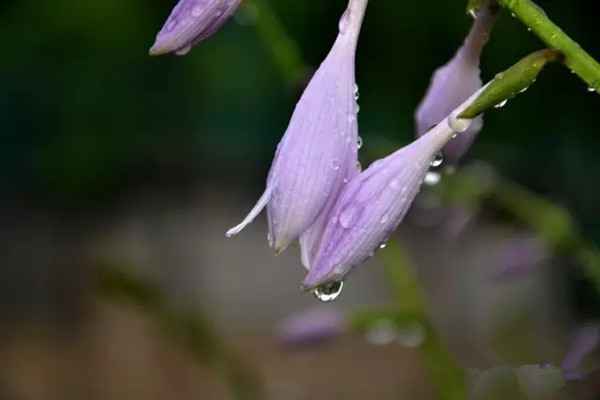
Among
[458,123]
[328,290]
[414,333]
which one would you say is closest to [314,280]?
[328,290]

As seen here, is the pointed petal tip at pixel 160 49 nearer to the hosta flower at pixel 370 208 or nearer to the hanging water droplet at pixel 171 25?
the hanging water droplet at pixel 171 25

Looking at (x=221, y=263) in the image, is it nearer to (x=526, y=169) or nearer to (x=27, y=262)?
(x=27, y=262)

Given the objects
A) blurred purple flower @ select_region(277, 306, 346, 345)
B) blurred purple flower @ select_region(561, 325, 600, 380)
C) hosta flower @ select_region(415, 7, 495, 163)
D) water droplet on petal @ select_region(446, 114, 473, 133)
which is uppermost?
blurred purple flower @ select_region(277, 306, 346, 345)

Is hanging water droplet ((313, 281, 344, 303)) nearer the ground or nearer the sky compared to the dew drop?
nearer the ground

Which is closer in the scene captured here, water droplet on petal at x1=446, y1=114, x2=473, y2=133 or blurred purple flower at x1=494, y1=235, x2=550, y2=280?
water droplet on petal at x1=446, y1=114, x2=473, y2=133

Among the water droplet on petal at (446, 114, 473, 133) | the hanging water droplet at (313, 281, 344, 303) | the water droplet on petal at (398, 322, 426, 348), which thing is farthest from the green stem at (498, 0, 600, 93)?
the water droplet on petal at (398, 322, 426, 348)

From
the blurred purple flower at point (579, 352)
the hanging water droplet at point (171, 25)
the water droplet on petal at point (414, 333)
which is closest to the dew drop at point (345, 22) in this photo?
the hanging water droplet at point (171, 25)

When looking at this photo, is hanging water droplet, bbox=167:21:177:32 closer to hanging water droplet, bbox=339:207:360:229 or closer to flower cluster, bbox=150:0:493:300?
flower cluster, bbox=150:0:493:300
